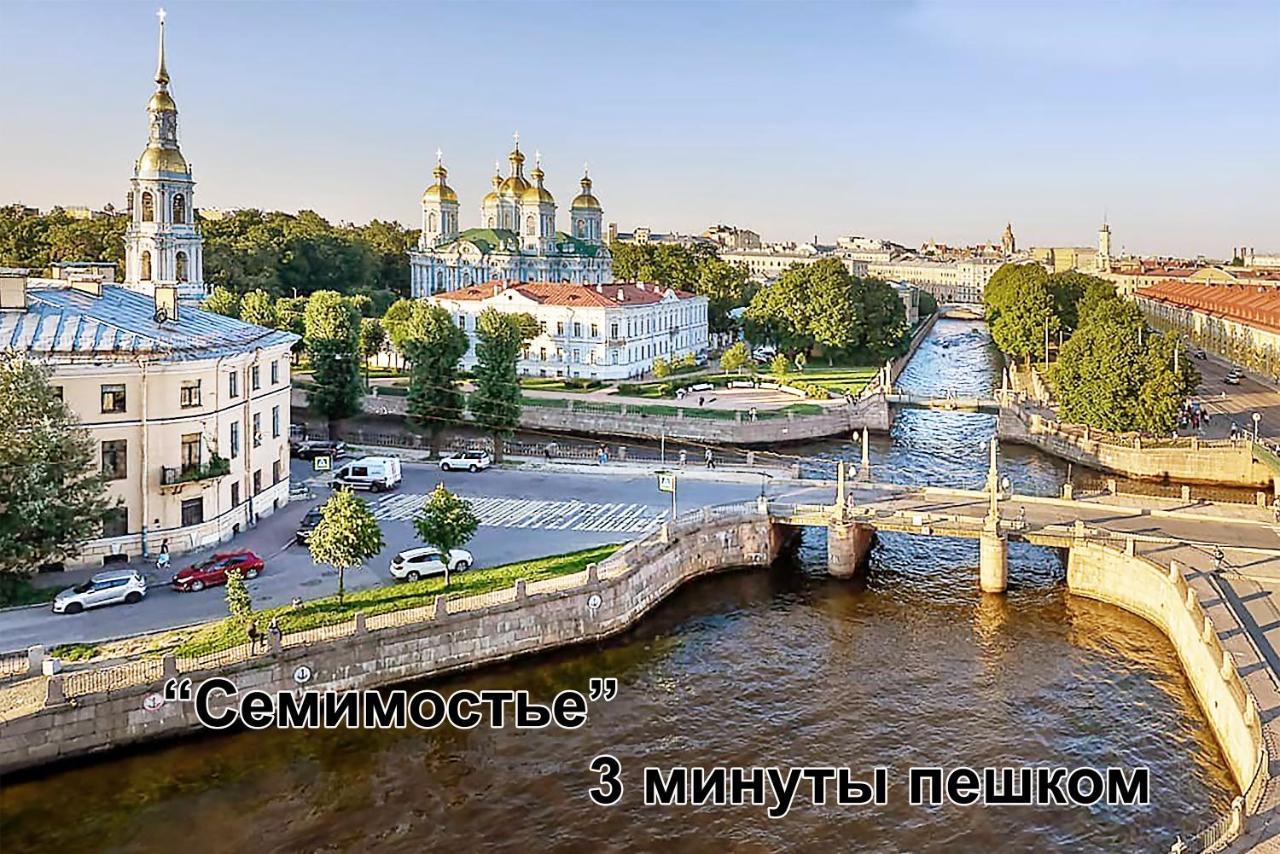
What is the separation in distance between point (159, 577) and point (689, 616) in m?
16.2

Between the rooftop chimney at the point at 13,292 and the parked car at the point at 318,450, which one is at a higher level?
the rooftop chimney at the point at 13,292

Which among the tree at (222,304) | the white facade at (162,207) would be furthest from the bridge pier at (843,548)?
the tree at (222,304)

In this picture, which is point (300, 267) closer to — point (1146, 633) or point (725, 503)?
point (725, 503)

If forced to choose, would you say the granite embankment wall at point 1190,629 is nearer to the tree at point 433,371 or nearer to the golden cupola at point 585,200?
the tree at point 433,371

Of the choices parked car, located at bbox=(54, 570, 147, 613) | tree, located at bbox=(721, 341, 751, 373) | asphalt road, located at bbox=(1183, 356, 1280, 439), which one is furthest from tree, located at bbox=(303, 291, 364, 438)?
asphalt road, located at bbox=(1183, 356, 1280, 439)

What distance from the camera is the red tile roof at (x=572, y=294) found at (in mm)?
91438

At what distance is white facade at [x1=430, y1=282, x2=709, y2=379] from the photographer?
3563 inches

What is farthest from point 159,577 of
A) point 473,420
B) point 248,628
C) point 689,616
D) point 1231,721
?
point 1231,721

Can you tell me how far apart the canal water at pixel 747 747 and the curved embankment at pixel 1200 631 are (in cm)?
58

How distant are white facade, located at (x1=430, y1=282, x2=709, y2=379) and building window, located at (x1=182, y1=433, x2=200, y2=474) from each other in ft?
164

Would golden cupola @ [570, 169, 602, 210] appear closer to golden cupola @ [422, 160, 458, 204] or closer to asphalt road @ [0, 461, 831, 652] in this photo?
golden cupola @ [422, 160, 458, 204]

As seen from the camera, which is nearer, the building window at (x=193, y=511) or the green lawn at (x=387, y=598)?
the green lawn at (x=387, y=598)

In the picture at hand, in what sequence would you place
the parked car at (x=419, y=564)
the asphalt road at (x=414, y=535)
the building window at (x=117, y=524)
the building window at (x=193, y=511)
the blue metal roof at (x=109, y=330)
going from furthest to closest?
the building window at (x=193, y=511)
the blue metal roof at (x=109, y=330)
the building window at (x=117, y=524)
the parked car at (x=419, y=564)
the asphalt road at (x=414, y=535)

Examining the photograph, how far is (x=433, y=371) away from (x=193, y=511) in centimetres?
2318
